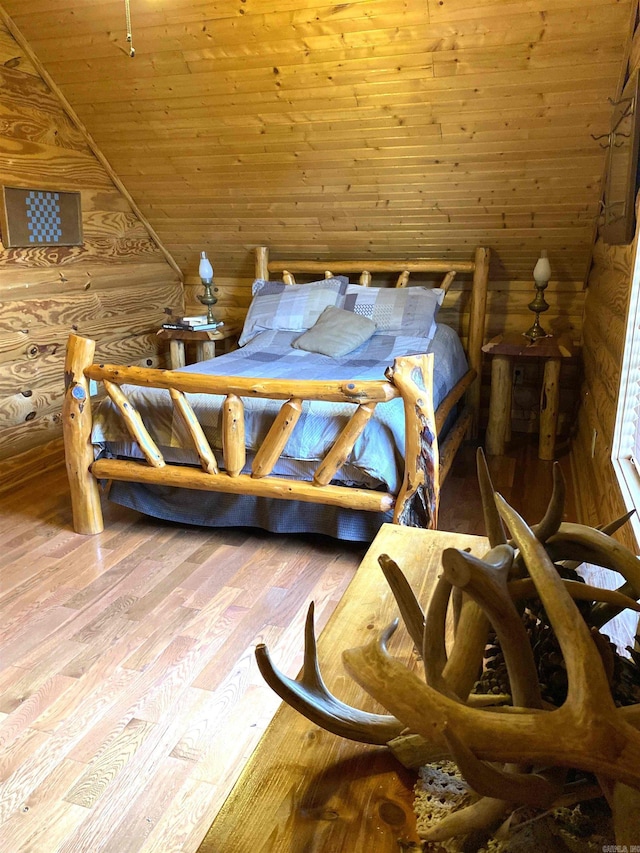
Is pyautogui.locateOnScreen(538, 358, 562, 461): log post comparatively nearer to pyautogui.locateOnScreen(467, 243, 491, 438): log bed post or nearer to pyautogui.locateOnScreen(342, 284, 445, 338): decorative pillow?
pyautogui.locateOnScreen(467, 243, 491, 438): log bed post

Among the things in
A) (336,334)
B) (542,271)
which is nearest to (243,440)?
(336,334)

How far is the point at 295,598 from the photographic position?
2340 millimetres

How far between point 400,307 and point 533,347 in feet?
2.66

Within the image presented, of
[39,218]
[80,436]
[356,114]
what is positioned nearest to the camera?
[80,436]

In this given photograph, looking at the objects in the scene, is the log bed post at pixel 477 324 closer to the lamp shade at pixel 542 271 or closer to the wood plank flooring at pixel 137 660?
the lamp shade at pixel 542 271

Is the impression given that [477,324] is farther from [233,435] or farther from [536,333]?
[233,435]

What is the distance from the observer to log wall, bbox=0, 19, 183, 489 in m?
3.44

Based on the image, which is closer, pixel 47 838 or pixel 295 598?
pixel 47 838

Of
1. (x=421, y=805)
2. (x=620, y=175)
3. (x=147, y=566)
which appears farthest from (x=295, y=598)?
(x=620, y=175)

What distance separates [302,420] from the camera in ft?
8.30

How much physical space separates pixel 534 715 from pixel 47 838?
1312 mm

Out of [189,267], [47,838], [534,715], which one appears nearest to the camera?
[534,715]

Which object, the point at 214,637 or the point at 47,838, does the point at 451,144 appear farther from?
the point at 47,838

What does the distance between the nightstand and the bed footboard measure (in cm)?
160
